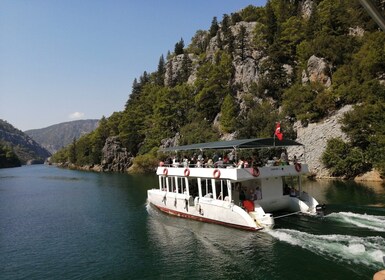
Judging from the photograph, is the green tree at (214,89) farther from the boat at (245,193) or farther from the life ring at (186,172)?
the boat at (245,193)

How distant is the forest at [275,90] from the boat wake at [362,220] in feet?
75.1

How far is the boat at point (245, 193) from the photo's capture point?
22.7 m

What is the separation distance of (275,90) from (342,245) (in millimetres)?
65764

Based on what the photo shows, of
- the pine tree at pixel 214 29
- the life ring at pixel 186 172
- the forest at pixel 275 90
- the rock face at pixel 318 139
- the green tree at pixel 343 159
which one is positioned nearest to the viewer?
the life ring at pixel 186 172

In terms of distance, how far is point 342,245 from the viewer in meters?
17.6

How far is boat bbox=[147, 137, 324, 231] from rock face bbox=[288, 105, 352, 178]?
27878 millimetres

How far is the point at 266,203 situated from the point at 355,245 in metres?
8.01

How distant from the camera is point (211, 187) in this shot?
27.4 metres

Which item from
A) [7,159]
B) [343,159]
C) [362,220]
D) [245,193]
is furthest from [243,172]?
[7,159]

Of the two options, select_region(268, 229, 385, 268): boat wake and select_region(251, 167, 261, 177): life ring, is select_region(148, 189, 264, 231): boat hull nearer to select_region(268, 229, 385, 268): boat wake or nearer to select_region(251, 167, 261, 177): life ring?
select_region(268, 229, 385, 268): boat wake

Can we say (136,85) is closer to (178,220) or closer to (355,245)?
(178,220)

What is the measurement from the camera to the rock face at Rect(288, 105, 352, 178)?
174 feet

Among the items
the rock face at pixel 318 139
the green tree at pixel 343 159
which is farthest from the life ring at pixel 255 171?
the rock face at pixel 318 139

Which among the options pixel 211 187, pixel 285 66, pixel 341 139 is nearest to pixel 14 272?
pixel 211 187
